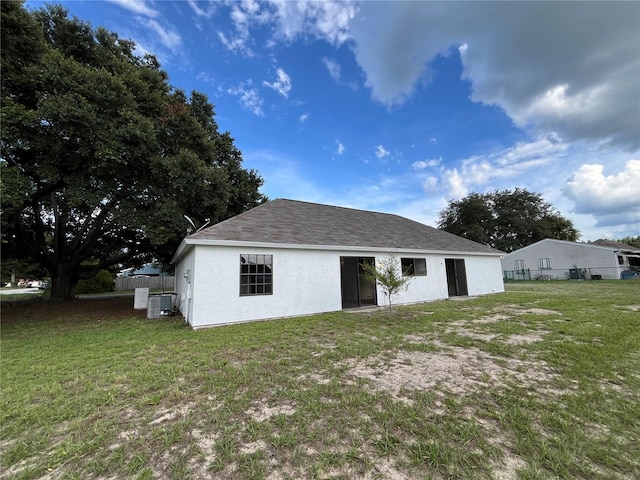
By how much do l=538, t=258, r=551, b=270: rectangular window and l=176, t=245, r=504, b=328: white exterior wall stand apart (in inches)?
932

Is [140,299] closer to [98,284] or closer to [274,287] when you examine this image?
[274,287]

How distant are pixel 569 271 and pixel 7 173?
36.8m

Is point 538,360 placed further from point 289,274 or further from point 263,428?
point 289,274

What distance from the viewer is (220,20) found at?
31.1 feet

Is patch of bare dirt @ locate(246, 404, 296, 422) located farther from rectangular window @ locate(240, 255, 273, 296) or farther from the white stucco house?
rectangular window @ locate(240, 255, 273, 296)

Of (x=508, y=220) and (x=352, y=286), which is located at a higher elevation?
(x=508, y=220)

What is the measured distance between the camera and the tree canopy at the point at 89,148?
8445 mm

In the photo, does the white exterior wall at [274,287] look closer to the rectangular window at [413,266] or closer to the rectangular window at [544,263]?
the rectangular window at [413,266]

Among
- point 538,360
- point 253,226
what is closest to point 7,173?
point 253,226

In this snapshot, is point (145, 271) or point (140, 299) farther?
point (145, 271)

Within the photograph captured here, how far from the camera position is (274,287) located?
8109 mm

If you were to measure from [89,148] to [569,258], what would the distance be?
35.8 m

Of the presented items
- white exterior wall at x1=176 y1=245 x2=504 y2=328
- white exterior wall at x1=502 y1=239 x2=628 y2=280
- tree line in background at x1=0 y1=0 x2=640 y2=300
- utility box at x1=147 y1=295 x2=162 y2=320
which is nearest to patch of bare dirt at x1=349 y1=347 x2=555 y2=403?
white exterior wall at x1=176 y1=245 x2=504 y2=328

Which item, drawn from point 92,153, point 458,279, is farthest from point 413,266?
point 92,153
